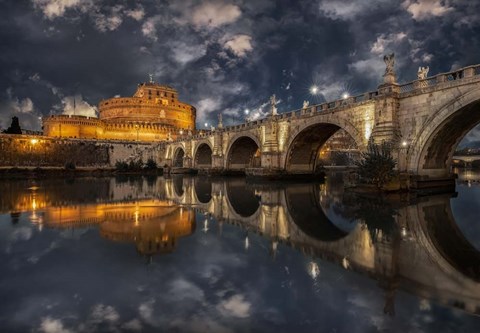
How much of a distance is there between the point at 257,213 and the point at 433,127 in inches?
450

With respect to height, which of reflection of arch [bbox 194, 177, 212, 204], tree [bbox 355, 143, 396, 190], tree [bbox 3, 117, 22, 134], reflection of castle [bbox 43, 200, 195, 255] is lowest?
reflection of castle [bbox 43, 200, 195, 255]

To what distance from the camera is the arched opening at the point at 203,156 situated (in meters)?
50.1

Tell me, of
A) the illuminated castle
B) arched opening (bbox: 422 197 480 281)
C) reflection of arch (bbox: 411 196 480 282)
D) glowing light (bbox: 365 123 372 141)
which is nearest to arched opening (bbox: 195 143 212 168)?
the illuminated castle

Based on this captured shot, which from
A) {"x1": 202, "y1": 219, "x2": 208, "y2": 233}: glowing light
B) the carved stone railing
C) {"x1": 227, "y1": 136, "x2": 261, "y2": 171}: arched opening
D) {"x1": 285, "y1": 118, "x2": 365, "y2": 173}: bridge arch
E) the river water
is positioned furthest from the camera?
{"x1": 227, "y1": 136, "x2": 261, "y2": 171}: arched opening

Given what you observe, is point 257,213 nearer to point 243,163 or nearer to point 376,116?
point 376,116

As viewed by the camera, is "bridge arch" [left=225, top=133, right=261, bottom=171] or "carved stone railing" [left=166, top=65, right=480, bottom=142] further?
"bridge arch" [left=225, top=133, right=261, bottom=171]

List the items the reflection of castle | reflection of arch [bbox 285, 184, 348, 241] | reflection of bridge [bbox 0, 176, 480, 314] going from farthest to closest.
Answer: reflection of arch [bbox 285, 184, 348, 241] → the reflection of castle → reflection of bridge [bbox 0, 176, 480, 314]

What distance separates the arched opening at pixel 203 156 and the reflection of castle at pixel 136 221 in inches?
1411

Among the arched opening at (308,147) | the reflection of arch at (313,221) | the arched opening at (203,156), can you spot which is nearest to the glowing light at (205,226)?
the reflection of arch at (313,221)

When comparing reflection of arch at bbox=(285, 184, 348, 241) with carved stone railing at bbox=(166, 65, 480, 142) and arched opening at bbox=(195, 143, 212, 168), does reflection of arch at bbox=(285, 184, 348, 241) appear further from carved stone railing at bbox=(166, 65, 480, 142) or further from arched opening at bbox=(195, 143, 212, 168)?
arched opening at bbox=(195, 143, 212, 168)

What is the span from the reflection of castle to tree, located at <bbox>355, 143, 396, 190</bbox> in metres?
10.4

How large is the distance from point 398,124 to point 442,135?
2340 mm

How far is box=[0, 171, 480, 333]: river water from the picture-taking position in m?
3.85

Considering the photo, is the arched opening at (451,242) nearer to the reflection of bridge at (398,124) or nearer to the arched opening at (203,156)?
the reflection of bridge at (398,124)
